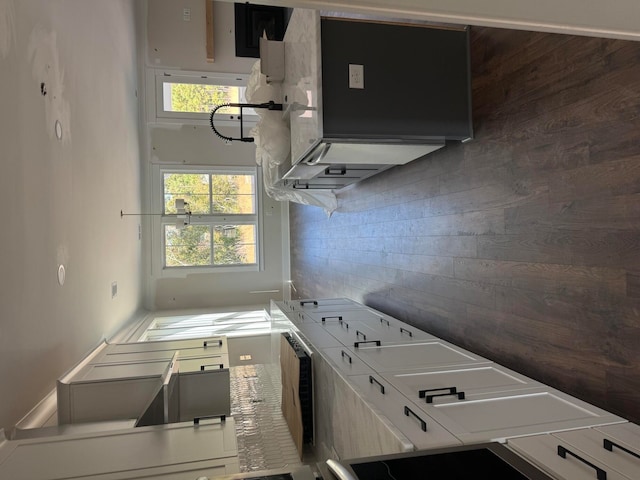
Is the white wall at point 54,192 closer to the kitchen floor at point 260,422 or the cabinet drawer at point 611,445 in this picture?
the kitchen floor at point 260,422

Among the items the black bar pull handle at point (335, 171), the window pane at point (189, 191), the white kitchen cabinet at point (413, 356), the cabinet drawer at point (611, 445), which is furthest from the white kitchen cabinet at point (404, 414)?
the window pane at point (189, 191)

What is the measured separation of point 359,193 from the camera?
3.13 meters

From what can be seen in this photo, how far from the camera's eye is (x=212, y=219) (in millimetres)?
5758

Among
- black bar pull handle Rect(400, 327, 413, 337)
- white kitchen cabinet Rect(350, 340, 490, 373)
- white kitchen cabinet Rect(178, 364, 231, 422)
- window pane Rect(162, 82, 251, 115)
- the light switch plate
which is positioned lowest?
white kitchen cabinet Rect(178, 364, 231, 422)

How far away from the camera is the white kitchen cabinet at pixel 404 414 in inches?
40.4

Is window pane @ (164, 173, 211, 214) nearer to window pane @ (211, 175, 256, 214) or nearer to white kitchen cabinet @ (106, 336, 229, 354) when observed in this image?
window pane @ (211, 175, 256, 214)

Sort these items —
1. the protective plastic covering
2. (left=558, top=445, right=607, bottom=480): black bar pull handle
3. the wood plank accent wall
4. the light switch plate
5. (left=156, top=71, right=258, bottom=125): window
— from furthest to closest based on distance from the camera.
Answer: (left=156, top=71, right=258, bottom=125): window, the protective plastic covering, the light switch plate, the wood plank accent wall, (left=558, top=445, right=607, bottom=480): black bar pull handle

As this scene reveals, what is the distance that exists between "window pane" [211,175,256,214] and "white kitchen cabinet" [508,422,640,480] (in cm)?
523

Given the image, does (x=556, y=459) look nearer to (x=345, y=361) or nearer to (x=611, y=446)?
(x=611, y=446)

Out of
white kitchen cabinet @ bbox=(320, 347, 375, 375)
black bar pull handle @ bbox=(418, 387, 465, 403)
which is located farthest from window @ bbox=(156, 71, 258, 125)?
black bar pull handle @ bbox=(418, 387, 465, 403)

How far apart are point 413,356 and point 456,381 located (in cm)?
31

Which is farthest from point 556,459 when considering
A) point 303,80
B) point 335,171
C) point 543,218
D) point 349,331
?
point 335,171

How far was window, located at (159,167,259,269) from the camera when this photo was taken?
18.3 feet

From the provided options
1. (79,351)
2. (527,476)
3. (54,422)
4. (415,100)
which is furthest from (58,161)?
(527,476)
